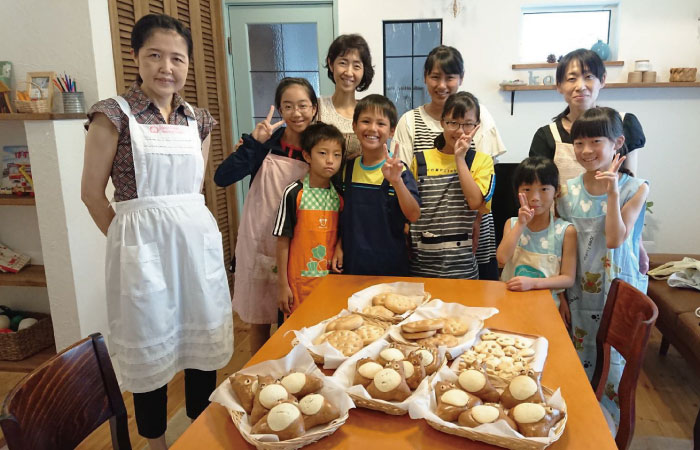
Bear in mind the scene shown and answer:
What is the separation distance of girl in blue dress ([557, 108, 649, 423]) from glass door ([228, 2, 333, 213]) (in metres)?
2.46

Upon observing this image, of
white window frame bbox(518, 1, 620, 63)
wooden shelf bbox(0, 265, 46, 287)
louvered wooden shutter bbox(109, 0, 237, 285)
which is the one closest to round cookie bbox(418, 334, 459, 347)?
wooden shelf bbox(0, 265, 46, 287)

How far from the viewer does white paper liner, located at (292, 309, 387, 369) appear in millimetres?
1050

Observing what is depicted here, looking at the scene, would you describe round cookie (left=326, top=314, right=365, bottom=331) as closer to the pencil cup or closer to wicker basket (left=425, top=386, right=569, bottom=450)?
wicker basket (left=425, top=386, right=569, bottom=450)

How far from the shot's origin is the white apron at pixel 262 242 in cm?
191

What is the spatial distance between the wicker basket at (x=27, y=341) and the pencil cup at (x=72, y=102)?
124 cm

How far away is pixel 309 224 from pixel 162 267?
21.0 inches

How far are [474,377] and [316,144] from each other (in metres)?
1.07

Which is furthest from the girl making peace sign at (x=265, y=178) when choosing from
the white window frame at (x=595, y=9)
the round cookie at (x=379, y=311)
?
the white window frame at (x=595, y=9)

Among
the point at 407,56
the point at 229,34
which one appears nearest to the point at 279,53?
the point at 229,34

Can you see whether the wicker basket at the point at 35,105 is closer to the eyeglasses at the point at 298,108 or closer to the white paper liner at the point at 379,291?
the eyeglasses at the point at 298,108

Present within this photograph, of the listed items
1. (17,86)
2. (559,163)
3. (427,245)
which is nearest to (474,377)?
(427,245)

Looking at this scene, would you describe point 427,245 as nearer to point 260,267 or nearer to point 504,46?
point 260,267

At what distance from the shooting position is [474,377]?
915 millimetres

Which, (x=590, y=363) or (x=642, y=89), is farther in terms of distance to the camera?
(x=642, y=89)
